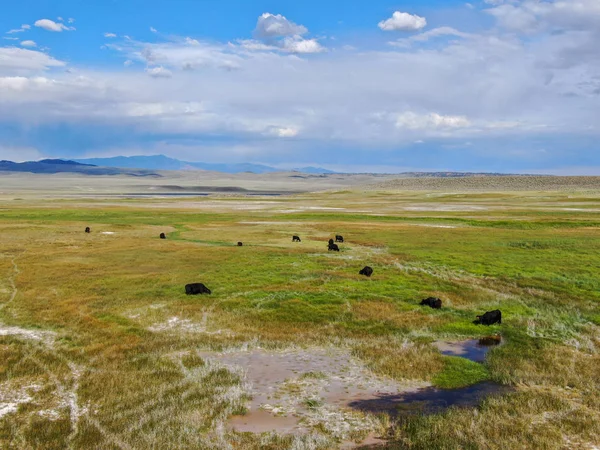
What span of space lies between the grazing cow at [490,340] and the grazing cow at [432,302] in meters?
4.45

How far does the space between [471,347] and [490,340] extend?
3.65 feet

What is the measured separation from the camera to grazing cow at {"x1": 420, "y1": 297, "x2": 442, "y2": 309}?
82.4 ft

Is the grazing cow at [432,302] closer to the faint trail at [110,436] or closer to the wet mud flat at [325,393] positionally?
the wet mud flat at [325,393]

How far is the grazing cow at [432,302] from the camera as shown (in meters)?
25.1

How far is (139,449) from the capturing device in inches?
476

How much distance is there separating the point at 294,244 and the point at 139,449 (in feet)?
118

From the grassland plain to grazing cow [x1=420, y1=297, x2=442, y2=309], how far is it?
0.70 m

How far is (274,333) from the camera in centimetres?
2166

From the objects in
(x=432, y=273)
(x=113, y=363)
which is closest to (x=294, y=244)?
(x=432, y=273)

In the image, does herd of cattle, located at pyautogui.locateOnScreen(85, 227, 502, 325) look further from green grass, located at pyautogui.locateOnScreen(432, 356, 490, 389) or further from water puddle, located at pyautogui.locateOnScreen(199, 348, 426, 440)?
water puddle, located at pyautogui.locateOnScreen(199, 348, 426, 440)

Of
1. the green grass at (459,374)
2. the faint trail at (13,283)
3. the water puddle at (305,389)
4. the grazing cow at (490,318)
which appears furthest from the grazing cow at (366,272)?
the faint trail at (13,283)

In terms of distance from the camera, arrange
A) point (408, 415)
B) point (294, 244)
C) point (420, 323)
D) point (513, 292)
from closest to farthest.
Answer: point (408, 415), point (420, 323), point (513, 292), point (294, 244)

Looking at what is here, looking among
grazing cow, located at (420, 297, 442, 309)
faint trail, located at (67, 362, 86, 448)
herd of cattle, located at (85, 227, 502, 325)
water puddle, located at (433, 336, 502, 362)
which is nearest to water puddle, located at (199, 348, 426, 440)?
water puddle, located at (433, 336, 502, 362)

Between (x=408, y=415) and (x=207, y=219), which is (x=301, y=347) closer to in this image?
(x=408, y=415)
